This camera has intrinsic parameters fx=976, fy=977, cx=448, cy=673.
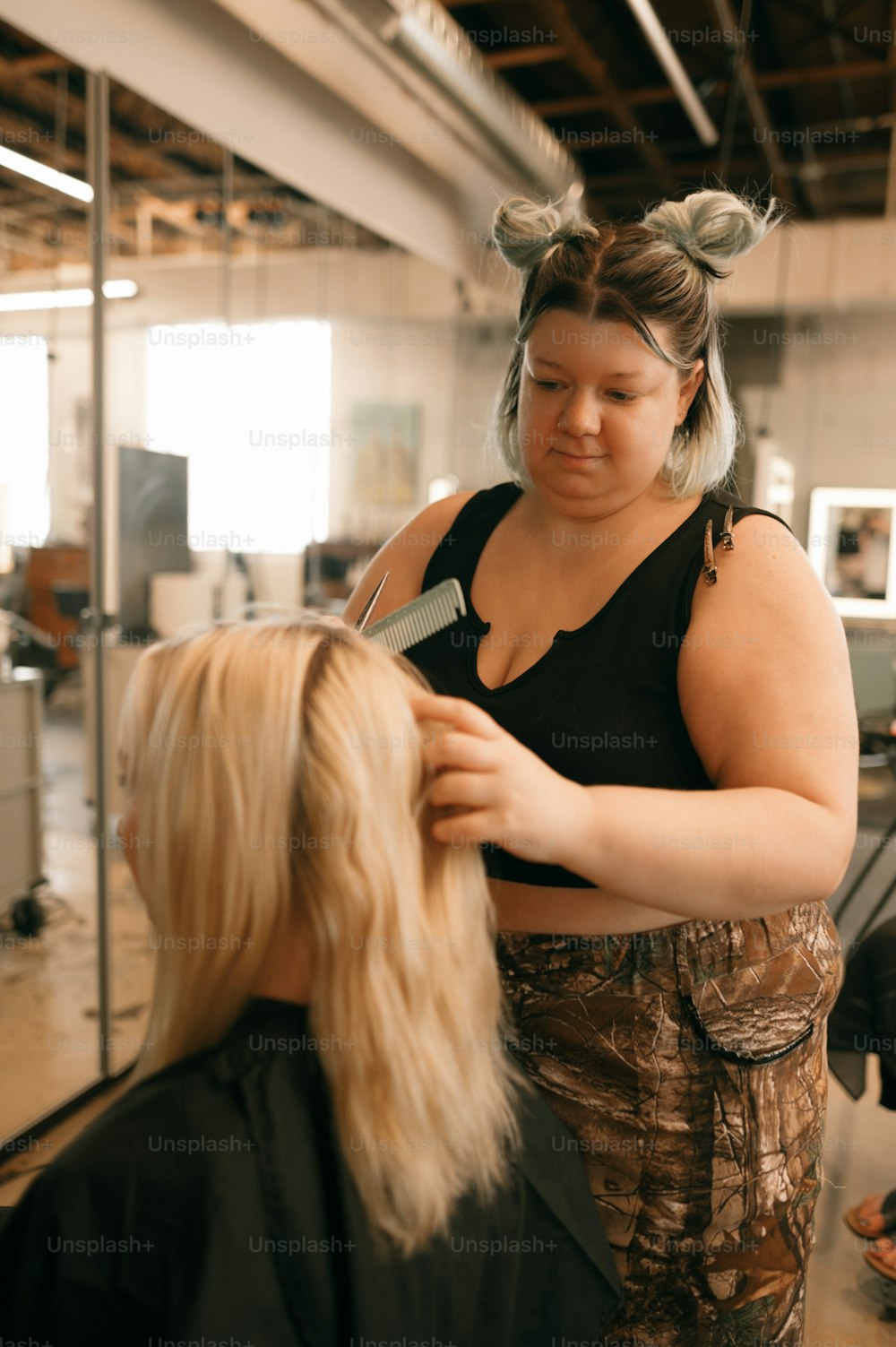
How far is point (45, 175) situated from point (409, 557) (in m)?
1.55

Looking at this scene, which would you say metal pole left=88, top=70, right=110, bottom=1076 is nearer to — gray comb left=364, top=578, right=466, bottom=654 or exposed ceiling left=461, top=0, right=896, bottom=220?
gray comb left=364, top=578, right=466, bottom=654

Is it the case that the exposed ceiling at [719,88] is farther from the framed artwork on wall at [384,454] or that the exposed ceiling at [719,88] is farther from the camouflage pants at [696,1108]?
the camouflage pants at [696,1108]

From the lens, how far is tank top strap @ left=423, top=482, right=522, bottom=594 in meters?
1.14

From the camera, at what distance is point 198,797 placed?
2.52 ft

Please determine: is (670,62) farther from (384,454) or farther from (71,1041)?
(71,1041)

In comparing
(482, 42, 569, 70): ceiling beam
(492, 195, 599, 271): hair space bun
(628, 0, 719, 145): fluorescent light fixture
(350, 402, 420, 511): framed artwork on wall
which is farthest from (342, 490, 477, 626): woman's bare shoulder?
(482, 42, 569, 70): ceiling beam

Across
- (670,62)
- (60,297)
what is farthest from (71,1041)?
(670,62)

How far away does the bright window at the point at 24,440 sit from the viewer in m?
2.08

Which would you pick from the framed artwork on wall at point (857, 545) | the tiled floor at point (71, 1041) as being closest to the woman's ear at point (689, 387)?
the tiled floor at point (71, 1041)

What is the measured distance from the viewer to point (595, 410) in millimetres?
957

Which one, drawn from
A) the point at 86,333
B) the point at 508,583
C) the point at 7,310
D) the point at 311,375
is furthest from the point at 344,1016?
the point at 311,375

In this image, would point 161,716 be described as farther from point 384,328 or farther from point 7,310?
point 384,328

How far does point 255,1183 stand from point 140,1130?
98mm

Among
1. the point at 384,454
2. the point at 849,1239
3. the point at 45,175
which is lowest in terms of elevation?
the point at 849,1239
